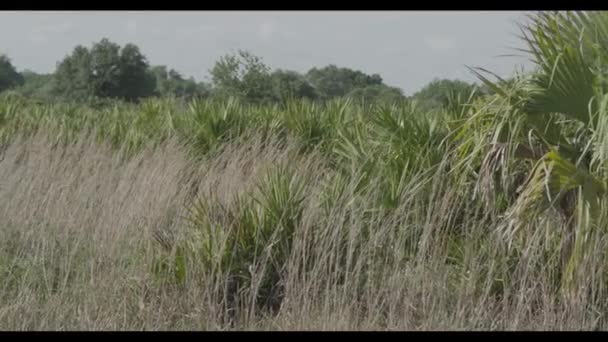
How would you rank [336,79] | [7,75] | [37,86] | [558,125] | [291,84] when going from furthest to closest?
[37,86] < [7,75] < [336,79] < [291,84] < [558,125]

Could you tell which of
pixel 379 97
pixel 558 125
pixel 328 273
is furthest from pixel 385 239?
pixel 379 97

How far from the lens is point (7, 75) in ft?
179

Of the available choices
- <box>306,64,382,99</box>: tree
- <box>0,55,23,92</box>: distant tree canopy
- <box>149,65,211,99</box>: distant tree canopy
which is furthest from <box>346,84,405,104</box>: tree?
<box>0,55,23,92</box>: distant tree canopy

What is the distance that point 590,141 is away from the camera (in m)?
4.48

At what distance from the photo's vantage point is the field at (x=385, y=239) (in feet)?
14.8

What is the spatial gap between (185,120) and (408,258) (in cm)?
654

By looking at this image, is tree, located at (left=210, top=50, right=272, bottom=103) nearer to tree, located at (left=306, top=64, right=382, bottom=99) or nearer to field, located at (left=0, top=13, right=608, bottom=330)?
tree, located at (left=306, top=64, right=382, bottom=99)

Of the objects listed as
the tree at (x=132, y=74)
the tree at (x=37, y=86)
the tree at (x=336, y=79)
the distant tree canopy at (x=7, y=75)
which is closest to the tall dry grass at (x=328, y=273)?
the tree at (x=336, y=79)

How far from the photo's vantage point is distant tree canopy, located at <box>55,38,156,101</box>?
147 ft

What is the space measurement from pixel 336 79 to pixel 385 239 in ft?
113

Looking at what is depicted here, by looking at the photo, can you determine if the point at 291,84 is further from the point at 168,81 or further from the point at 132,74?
the point at 168,81

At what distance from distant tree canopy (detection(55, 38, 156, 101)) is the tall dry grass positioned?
40090 millimetres

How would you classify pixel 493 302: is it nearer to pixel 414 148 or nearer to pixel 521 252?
pixel 521 252
